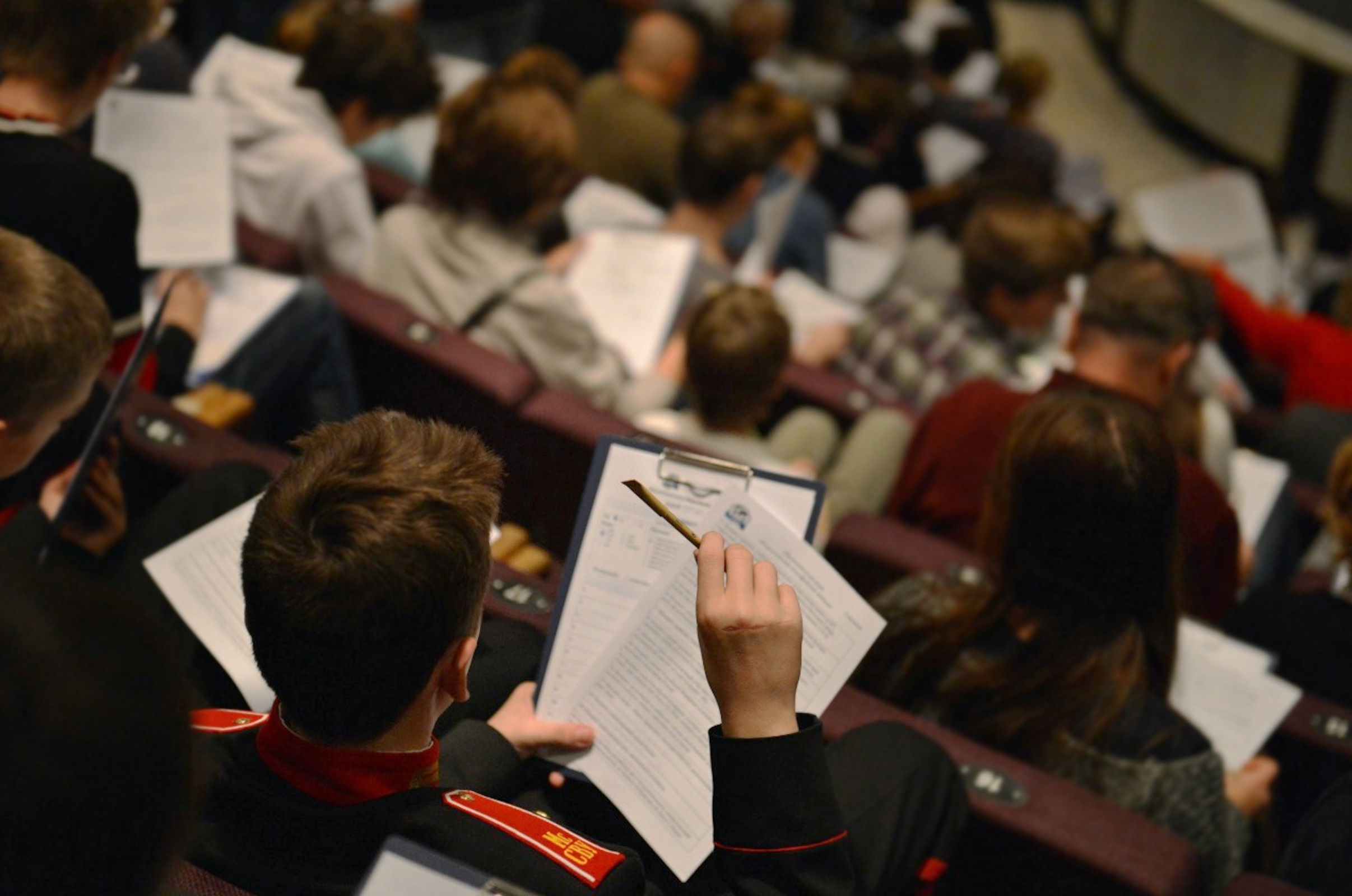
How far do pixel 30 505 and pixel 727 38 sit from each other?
13.3 feet

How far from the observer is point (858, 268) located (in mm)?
3830

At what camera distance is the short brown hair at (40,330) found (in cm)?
141

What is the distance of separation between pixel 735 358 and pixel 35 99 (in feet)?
3.84

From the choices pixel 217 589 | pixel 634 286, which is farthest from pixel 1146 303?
pixel 217 589

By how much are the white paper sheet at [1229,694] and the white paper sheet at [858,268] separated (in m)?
2.00

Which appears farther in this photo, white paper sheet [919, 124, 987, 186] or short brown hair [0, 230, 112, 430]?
white paper sheet [919, 124, 987, 186]

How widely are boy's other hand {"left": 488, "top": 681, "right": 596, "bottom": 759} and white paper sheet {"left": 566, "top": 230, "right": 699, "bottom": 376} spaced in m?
1.57

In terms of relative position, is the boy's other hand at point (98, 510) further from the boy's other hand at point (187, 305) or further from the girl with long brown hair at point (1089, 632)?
the girl with long brown hair at point (1089, 632)

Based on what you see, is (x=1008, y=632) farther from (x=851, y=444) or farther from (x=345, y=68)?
(x=345, y=68)

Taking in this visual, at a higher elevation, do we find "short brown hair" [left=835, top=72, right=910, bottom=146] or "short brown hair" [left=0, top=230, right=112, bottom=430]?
"short brown hair" [left=0, top=230, right=112, bottom=430]

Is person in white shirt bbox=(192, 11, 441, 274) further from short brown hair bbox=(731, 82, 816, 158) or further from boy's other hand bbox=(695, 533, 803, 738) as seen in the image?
boy's other hand bbox=(695, 533, 803, 738)

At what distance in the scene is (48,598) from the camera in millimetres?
690

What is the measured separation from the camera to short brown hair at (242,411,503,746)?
987mm

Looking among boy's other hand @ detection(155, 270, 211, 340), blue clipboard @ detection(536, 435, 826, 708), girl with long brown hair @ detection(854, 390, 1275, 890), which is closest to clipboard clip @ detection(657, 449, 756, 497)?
blue clipboard @ detection(536, 435, 826, 708)
